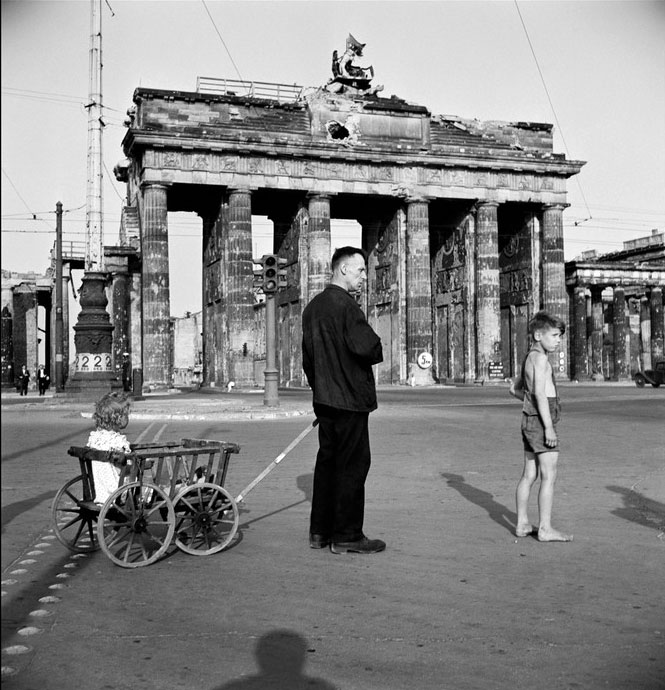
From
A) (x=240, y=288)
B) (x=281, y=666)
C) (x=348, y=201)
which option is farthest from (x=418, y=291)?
(x=281, y=666)

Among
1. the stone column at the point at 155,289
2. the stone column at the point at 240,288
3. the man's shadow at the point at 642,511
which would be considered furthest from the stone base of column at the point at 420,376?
the man's shadow at the point at 642,511

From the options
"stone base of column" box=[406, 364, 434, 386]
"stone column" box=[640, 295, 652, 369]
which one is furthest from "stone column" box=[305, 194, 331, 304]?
"stone column" box=[640, 295, 652, 369]

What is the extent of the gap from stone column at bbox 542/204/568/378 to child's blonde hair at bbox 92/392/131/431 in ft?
153

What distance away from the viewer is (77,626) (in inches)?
187

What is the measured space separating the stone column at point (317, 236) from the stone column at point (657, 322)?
3042 centimetres

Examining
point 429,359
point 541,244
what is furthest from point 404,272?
point 541,244

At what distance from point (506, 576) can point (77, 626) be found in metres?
2.64

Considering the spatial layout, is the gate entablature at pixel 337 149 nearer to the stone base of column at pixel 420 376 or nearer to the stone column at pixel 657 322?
the stone base of column at pixel 420 376

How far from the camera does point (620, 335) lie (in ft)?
216

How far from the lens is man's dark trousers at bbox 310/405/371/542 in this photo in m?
6.68

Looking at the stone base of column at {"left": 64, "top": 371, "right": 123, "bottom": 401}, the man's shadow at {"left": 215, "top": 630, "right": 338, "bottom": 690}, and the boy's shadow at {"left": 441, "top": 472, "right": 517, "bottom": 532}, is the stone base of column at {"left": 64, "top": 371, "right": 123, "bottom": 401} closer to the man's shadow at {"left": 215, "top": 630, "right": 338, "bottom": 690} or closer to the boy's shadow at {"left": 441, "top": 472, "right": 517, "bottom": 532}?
the boy's shadow at {"left": 441, "top": 472, "right": 517, "bottom": 532}

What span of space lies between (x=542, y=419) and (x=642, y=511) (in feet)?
7.29

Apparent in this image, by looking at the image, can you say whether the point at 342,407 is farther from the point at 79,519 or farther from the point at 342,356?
the point at 79,519

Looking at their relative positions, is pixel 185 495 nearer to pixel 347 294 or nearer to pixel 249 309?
pixel 347 294
